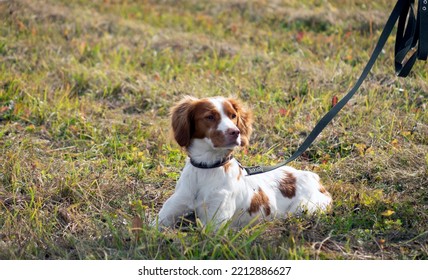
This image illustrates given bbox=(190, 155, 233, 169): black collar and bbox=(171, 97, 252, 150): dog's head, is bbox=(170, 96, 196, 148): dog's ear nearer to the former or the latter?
bbox=(171, 97, 252, 150): dog's head

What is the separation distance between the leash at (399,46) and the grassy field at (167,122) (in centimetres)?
48

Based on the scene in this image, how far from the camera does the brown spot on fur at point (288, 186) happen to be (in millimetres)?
4363

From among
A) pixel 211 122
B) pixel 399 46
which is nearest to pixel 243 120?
pixel 211 122

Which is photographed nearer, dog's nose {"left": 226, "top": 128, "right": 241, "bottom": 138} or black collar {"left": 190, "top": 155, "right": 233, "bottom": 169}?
dog's nose {"left": 226, "top": 128, "right": 241, "bottom": 138}

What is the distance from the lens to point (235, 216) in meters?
4.06

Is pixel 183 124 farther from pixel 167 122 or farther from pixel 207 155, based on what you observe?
pixel 167 122

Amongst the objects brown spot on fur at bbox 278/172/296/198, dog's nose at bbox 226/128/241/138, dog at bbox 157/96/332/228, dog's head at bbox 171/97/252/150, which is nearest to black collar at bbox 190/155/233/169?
dog at bbox 157/96/332/228

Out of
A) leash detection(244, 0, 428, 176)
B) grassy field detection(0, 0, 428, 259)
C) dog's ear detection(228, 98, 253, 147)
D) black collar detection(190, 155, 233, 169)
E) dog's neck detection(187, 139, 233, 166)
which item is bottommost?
grassy field detection(0, 0, 428, 259)

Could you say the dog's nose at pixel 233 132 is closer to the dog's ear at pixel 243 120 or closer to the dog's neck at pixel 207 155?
the dog's neck at pixel 207 155

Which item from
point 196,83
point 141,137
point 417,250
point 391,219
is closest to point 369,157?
point 391,219

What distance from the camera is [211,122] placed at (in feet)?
13.1

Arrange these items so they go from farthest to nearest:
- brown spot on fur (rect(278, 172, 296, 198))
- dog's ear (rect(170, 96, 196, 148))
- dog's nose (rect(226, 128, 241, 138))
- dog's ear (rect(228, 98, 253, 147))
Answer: brown spot on fur (rect(278, 172, 296, 198)), dog's ear (rect(228, 98, 253, 147)), dog's ear (rect(170, 96, 196, 148)), dog's nose (rect(226, 128, 241, 138))

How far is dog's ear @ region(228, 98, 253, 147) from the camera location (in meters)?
4.21

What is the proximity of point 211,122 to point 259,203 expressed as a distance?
2.03ft
